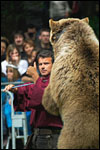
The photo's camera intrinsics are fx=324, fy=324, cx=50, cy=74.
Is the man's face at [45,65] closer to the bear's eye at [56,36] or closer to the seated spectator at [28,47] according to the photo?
the bear's eye at [56,36]

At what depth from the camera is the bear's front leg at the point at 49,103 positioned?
3836 mm

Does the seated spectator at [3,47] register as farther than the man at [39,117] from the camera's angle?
Yes

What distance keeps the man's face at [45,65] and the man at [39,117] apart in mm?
81

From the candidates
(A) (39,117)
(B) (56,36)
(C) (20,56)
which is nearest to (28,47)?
(C) (20,56)

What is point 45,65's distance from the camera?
4.68 metres

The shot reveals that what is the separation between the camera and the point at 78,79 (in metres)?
3.68

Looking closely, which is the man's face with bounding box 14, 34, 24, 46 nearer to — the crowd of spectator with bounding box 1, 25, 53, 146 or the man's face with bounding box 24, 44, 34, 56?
the crowd of spectator with bounding box 1, 25, 53, 146

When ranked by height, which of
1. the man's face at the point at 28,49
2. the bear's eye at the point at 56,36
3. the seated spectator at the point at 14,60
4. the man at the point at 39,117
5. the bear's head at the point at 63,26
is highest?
the bear's head at the point at 63,26

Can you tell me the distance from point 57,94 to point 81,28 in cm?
101

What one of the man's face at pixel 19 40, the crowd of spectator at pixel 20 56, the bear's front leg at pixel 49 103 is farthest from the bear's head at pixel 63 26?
the man's face at pixel 19 40

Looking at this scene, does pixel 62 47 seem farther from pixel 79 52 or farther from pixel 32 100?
pixel 32 100

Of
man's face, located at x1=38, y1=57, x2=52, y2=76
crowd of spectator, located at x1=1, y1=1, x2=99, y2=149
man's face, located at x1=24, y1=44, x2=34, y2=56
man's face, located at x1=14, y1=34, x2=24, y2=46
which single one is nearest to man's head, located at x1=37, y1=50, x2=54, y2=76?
man's face, located at x1=38, y1=57, x2=52, y2=76

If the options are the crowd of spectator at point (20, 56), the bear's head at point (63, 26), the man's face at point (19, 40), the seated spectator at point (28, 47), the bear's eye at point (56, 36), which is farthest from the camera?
the man's face at point (19, 40)

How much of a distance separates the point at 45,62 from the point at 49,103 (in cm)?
101
